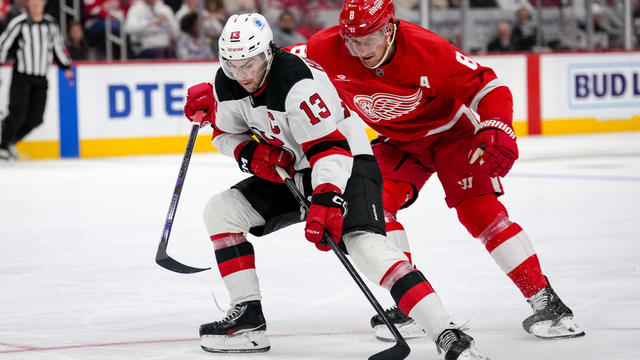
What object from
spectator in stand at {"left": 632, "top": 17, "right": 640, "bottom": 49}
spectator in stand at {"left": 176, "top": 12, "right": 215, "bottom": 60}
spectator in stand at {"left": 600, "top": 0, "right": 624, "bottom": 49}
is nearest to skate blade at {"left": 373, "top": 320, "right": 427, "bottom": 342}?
spectator in stand at {"left": 176, "top": 12, "right": 215, "bottom": 60}

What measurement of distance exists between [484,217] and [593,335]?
488mm

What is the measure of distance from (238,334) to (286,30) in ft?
24.0

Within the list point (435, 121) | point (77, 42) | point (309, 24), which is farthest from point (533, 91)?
point (435, 121)

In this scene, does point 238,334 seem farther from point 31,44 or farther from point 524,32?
point 524,32

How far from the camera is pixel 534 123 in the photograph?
38.1 ft

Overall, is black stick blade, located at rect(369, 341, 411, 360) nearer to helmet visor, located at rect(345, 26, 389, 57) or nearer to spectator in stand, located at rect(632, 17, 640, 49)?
helmet visor, located at rect(345, 26, 389, 57)

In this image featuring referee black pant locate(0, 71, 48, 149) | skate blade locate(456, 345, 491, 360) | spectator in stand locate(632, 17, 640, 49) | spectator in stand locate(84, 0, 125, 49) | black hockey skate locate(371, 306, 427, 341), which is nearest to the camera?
skate blade locate(456, 345, 491, 360)

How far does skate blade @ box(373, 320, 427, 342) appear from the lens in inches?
129

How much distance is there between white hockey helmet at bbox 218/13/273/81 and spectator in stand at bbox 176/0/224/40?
733 centimetres

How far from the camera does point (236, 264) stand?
3.20m

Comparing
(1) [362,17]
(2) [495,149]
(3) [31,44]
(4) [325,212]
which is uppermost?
(1) [362,17]

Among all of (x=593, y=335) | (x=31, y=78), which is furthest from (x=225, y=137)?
(x=31, y=78)

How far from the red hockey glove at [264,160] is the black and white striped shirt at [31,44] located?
6717mm

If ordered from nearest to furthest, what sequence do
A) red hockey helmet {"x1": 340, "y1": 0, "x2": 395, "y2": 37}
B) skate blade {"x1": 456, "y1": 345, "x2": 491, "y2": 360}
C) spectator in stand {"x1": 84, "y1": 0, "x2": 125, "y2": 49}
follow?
skate blade {"x1": 456, "y1": 345, "x2": 491, "y2": 360} → red hockey helmet {"x1": 340, "y1": 0, "x2": 395, "y2": 37} → spectator in stand {"x1": 84, "y1": 0, "x2": 125, "y2": 49}
